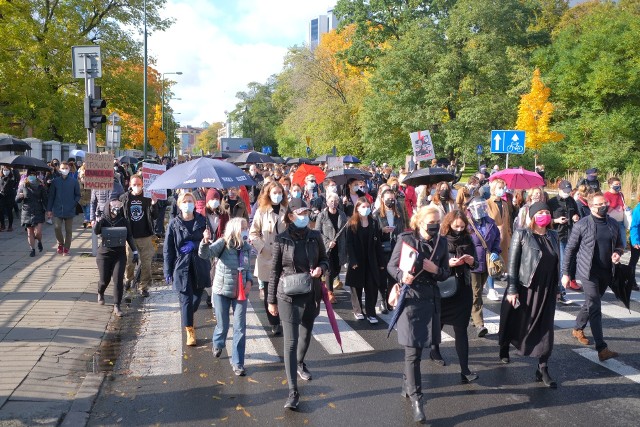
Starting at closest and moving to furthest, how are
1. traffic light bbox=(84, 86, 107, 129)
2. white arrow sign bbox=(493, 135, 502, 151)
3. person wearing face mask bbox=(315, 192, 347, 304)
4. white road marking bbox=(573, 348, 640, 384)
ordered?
white road marking bbox=(573, 348, 640, 384), person wearing face mask bbox=(315, 192, 347, 304), traffic light bbox=(84, 86, 107, 129), white arrow sign bbox=(493, 135, 502, 151)

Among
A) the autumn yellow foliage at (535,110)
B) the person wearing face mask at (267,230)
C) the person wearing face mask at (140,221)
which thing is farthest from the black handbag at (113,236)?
the autumn yellow foliage at (535,110)

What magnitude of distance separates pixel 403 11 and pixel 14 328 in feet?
134

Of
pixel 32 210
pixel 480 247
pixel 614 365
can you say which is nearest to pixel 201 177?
pixel 480 247

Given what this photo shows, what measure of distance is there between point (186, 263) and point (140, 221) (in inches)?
95.5

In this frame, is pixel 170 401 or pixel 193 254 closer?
pixel 170 401

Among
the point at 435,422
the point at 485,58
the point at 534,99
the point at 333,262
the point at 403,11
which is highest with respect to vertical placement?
the point at 403,11

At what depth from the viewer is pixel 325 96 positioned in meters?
50.5

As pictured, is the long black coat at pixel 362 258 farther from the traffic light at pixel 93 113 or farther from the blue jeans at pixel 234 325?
the traffic light at pixel 93 113

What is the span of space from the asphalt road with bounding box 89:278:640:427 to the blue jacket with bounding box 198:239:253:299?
2.82 feet

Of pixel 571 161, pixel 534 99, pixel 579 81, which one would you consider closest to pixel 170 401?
pixel 534 99

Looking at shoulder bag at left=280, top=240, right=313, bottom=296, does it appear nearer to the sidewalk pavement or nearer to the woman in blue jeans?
the woman in blue jeans

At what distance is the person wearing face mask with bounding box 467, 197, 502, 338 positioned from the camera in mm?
7984

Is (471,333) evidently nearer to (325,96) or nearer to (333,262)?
(333,262)

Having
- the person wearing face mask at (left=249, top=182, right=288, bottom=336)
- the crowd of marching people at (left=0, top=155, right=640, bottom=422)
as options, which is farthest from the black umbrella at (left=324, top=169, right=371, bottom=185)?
the person wearing face mask at (left=249, top=182, right=288, bottom=336)
